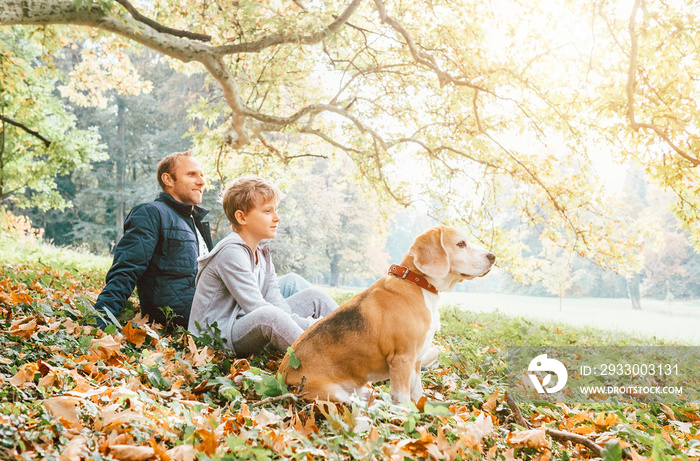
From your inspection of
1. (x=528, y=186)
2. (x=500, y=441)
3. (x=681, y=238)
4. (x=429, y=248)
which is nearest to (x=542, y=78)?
(x=528, y=186)

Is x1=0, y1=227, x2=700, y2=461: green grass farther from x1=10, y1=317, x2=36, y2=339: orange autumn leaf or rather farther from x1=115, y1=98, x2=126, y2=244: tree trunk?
x1=115, y1=98, x2=126, y2=244: tree trunk

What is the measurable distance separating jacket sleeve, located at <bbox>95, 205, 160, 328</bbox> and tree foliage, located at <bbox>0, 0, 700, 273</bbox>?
249 cm

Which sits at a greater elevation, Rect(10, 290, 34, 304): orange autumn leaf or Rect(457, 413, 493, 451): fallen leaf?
Rect(10, 290, 34, 304): orange autumn leaf

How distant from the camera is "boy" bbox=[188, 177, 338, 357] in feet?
12.7

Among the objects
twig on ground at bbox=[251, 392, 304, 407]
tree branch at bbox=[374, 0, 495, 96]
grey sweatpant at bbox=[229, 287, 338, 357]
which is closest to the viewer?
twig on ground at bbox=[251, 392, 304, 407]

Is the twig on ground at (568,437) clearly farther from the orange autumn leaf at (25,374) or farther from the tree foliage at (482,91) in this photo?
the tree foliage at (482,91)

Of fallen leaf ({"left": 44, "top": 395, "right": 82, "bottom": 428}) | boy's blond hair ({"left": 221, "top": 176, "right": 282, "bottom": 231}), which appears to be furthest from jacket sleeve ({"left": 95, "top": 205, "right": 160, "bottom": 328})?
fallen leaf ({"left": 44, "top": 395, "right": 82, "bottom": 428})

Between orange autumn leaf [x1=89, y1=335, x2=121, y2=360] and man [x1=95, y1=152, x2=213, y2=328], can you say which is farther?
man [x1=95, y1=152, x2=213, y2=328]

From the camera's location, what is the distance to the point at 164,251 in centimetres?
473

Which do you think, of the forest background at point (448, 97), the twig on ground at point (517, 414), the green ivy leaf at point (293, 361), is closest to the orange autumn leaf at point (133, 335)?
the green ivy leaf at point (293, 361)

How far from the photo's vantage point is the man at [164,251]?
4.27 meters

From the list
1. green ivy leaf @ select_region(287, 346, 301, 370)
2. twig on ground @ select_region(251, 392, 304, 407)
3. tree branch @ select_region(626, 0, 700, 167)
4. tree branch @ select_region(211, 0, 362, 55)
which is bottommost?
twig on ground @ select_region(251, 392, 304, 407)

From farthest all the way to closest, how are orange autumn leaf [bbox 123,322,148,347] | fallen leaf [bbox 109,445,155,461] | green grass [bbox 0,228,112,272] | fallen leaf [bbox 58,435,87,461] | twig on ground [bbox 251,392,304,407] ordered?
green grass [bbox 0,228,112,272]
orange autumn leaf [bbox 123,322,148,347]
twig on ground [bbox 251,392,304,407]
fallen leaf [bbox 109,445,155,461]
fallen leaf [bbox 58,435,87,461]

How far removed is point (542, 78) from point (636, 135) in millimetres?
2590
